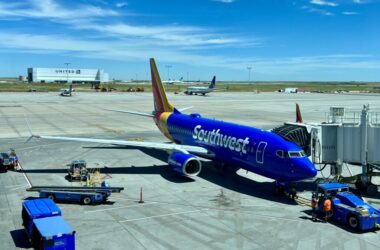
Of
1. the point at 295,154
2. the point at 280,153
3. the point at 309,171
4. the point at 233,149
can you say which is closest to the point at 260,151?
the point at 280,153

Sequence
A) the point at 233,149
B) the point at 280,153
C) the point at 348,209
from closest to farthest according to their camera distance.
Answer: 1. the point at 348,209
2. the point at 280,153
3. the point at 233,149

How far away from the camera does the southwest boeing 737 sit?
23.6 m

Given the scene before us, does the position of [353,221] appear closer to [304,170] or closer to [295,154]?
[304,170]

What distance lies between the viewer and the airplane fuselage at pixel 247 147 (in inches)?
922

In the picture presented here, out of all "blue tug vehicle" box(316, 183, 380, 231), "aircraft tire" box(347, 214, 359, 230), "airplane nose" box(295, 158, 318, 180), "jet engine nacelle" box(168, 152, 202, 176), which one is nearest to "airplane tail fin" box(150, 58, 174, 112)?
"jet engine nacelle" box(168, 152, 202, 176)

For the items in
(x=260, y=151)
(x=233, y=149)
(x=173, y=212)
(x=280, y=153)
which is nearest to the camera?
(x=173, y=212)

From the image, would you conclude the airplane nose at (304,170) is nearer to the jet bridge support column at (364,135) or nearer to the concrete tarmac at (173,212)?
the concrete tarmac at (173,212)

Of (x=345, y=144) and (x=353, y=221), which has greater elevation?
(x=345, y=144)

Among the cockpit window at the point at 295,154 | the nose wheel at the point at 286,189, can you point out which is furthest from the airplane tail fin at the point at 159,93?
the cockpit window at the point at 295,154

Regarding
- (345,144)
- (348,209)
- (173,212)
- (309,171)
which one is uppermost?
(345,144)

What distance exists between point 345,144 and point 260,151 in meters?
5.39

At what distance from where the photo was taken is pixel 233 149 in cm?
2811

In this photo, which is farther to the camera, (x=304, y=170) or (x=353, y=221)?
(x=304, y=170)

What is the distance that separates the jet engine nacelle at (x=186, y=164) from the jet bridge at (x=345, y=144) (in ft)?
20.8
